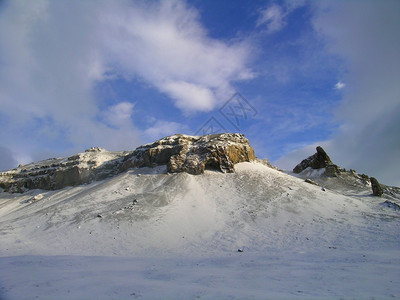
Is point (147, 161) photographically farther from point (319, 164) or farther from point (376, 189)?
point (319, 164)

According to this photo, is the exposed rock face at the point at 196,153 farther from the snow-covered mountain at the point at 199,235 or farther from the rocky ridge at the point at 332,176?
the rocky ridge at the point at 332,176

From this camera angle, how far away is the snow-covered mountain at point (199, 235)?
32.8ft

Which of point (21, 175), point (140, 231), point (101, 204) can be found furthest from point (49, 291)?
point (21, 175)

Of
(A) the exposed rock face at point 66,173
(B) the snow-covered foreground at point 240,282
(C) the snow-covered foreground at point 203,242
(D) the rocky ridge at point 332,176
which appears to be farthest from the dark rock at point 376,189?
(A) the exposed rock face at point 66,173

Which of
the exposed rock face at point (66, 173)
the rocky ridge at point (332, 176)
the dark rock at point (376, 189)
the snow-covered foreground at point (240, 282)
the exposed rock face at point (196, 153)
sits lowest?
the snow-covered foreground at point (240, 282)

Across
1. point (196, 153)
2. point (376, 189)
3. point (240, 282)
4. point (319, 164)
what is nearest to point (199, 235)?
point (240, 282)

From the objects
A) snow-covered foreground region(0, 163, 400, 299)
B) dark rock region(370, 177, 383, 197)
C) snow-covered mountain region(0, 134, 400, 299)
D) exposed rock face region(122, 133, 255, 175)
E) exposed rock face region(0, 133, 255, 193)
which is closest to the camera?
snow-covered foreground region(0, 163, 400, 299)

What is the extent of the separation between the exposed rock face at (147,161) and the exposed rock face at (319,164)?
2232 cm

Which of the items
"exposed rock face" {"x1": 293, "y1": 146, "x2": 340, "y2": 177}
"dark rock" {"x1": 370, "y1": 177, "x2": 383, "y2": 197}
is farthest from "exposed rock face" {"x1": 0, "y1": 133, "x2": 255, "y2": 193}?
"exposed rock face" {"x1": 293, "y1": 146, "x2": 340, "y2": 177}

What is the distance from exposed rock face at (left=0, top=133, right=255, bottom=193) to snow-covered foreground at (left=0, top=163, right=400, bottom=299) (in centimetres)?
242

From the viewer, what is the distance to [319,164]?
6309 cm

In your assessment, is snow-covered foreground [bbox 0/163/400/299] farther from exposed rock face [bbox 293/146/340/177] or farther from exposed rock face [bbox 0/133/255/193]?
exposed rock face [bbox 293/146/340/177]

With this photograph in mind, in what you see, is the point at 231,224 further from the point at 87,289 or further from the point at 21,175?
the point at 21,175

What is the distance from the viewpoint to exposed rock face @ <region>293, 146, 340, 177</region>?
58.8 m
